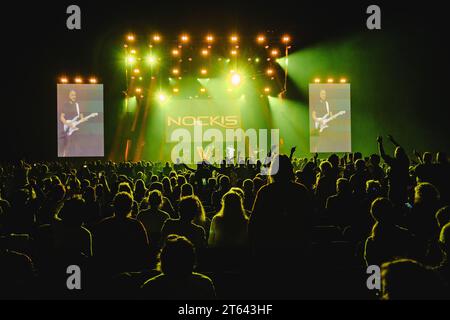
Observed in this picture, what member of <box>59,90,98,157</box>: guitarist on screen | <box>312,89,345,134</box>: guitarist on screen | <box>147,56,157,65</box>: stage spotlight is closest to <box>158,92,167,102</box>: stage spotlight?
<box>147,56,157,65</box>: stage spotlight

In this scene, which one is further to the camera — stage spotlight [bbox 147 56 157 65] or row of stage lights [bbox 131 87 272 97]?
row of stage lights [bbox 131 87 272 97]

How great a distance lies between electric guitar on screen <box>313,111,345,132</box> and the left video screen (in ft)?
33.7

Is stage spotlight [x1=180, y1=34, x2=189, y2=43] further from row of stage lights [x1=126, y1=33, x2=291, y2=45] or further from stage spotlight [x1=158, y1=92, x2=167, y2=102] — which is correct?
stage spotlight [x1=158, y1=92, x2=167, y2=102]

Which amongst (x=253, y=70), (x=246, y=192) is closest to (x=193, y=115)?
(x=253, y=70)

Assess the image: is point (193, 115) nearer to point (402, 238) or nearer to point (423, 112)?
point (423, 112)

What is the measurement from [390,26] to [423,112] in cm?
340

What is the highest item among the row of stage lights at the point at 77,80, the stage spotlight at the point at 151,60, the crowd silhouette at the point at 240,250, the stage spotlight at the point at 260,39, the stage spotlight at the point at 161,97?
the stage spotlight at the point at 260,39

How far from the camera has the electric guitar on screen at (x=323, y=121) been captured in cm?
1817

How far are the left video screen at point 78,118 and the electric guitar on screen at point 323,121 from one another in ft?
33.7

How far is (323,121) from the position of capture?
18.3m

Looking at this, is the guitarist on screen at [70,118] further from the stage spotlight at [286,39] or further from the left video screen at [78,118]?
the stage spotlight at [286,39]

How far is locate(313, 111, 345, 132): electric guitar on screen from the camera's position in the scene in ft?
59.6

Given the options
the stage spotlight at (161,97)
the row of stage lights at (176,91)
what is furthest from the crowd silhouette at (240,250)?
the stage spotlight at (161,97)

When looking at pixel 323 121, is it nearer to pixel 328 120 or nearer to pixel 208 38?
pixel 328 120
